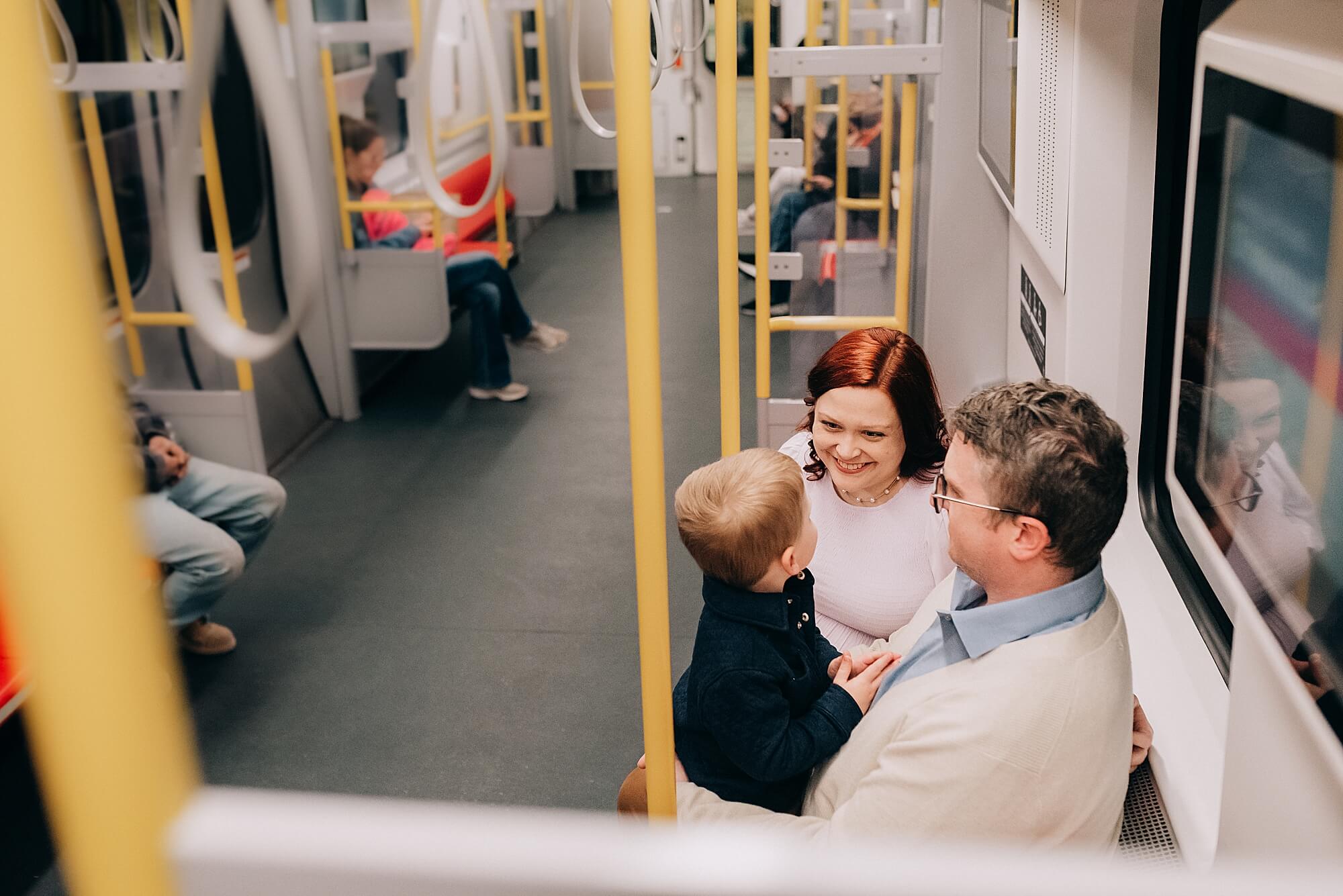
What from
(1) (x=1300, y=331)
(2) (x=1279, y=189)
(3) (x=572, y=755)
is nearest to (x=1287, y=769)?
(1) (x=1300, y=331)

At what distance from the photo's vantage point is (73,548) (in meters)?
0.45

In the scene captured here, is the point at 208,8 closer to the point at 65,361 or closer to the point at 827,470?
the point at 65,361

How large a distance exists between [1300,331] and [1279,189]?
0.64 ft

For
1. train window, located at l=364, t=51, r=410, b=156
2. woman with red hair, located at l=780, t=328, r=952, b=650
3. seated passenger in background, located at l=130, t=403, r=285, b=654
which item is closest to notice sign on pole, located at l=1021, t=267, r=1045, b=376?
woman with red hair, located at l=780, t=328, r=952, b=650

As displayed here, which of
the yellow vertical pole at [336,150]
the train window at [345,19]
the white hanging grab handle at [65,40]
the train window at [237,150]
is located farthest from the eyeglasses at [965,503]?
the train window at [345,19]

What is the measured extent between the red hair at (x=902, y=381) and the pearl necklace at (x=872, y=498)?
0.02 m

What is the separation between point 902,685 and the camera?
1.71 meters

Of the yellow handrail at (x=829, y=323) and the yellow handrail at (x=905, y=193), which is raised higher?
the yellow handrail at (x=905, y=193)

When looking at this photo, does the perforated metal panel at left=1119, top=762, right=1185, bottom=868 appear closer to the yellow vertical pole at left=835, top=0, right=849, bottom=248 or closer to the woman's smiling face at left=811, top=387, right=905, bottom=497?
the woman's smiling face at left=811, top=387, right=905, bottom=497

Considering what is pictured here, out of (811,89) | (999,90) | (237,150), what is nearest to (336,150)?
(237,150)

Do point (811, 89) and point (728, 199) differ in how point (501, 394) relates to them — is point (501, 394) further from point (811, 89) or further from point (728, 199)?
point (728, 199)

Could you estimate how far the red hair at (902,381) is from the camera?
7.43 ft

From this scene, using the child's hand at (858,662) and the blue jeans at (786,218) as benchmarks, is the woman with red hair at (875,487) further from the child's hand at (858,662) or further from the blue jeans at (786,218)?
the blue jeans at (786,218)

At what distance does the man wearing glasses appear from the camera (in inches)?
57.5
